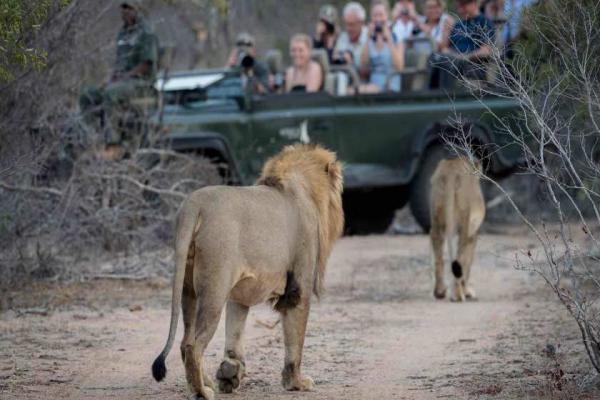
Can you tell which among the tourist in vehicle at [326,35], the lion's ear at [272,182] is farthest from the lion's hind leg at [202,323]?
the tourist in vehicle at [326,35]

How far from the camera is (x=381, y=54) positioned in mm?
14648

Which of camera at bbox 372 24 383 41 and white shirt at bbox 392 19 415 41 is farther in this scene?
white shirt at bbox 392 19 415 41

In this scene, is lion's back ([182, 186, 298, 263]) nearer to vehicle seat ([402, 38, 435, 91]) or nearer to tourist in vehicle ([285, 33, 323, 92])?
tourist in vehicle ([285, 33, 323, 92])

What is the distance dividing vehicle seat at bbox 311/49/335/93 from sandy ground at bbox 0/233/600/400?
3.09m

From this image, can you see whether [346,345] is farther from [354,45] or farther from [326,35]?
[326,35]

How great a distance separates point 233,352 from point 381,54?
28.5ft

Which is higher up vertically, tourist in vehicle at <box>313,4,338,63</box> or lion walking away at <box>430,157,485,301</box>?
tourist in vehicle at <box>313,4,338,63</box>

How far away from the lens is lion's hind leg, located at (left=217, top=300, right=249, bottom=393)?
626 cm

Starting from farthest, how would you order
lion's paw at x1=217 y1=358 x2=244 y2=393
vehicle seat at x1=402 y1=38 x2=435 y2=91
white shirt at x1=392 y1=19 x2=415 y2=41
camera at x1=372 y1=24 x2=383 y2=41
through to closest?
white shirt at x1=392 y1=19 x2=415 y2=41
camera at x1=372 y1=24 x2=383 y2=41
vehicle seat at x1=402 y1=38 x2=435 y2=91
lion's paw at x1=217 y1=358 x2=244 y2=393

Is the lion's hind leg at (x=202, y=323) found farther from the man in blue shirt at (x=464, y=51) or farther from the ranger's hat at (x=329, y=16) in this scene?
the ranger's hat at (x=329, y=16)

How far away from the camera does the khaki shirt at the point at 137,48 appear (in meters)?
11.8

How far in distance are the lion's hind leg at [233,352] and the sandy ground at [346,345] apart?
8 cm

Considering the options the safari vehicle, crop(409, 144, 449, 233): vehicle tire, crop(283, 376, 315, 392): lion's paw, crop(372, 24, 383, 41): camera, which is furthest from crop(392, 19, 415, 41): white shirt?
crop(283, 376, 315, 392): lion's paw

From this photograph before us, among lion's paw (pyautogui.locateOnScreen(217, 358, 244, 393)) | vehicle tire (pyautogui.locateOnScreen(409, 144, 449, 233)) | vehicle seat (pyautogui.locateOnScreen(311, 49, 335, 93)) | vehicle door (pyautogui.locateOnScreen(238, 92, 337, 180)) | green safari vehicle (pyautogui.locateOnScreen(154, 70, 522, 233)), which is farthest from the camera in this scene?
vehicle tire (pyautogui.locateOnScreen(409, 144, 449, 233))
